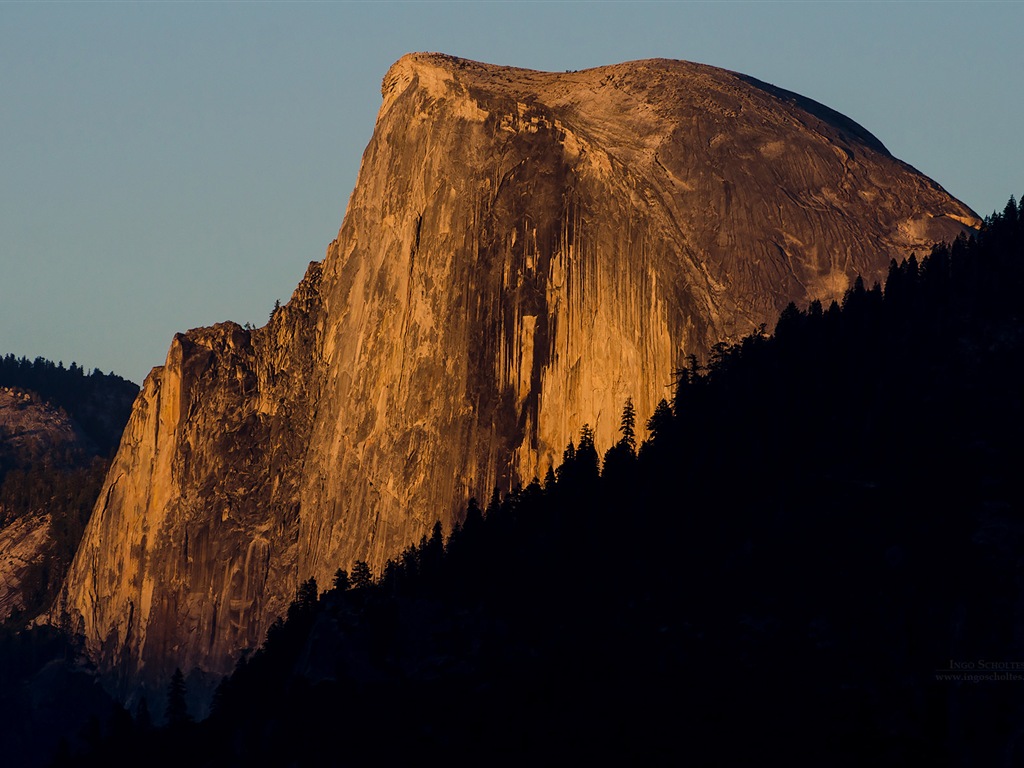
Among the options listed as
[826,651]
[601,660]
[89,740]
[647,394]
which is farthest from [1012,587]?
[89,740]

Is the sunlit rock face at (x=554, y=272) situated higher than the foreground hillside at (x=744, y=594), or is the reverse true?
the sunlit rock face at (x=554, y=272)

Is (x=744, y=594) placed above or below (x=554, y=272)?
below

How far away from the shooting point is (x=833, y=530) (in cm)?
13512

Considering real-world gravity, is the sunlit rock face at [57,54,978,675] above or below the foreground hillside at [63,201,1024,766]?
above

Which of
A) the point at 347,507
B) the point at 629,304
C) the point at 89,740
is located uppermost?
the point at 629,304

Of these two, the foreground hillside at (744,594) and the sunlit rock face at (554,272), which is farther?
the sunlit rock face at (554,272)

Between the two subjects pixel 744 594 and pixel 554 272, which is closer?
pixel 744 594

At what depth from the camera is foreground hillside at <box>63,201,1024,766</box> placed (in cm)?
12125

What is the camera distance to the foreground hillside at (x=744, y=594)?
121250 millimetres

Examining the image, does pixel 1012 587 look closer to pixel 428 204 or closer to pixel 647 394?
pixel 647 394

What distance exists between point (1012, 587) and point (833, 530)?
13.7m

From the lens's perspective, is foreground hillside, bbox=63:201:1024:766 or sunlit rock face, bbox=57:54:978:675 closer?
foreground hillside, bbox=63:201:1024:766

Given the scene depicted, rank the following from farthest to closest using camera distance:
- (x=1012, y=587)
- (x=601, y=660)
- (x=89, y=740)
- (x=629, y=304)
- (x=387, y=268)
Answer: (x=387, y=268)
(x=629, y=304)
(x=89, y=740)
(x=601, y=660)
(x=1012, y=587)

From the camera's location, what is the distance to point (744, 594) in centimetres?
13312
